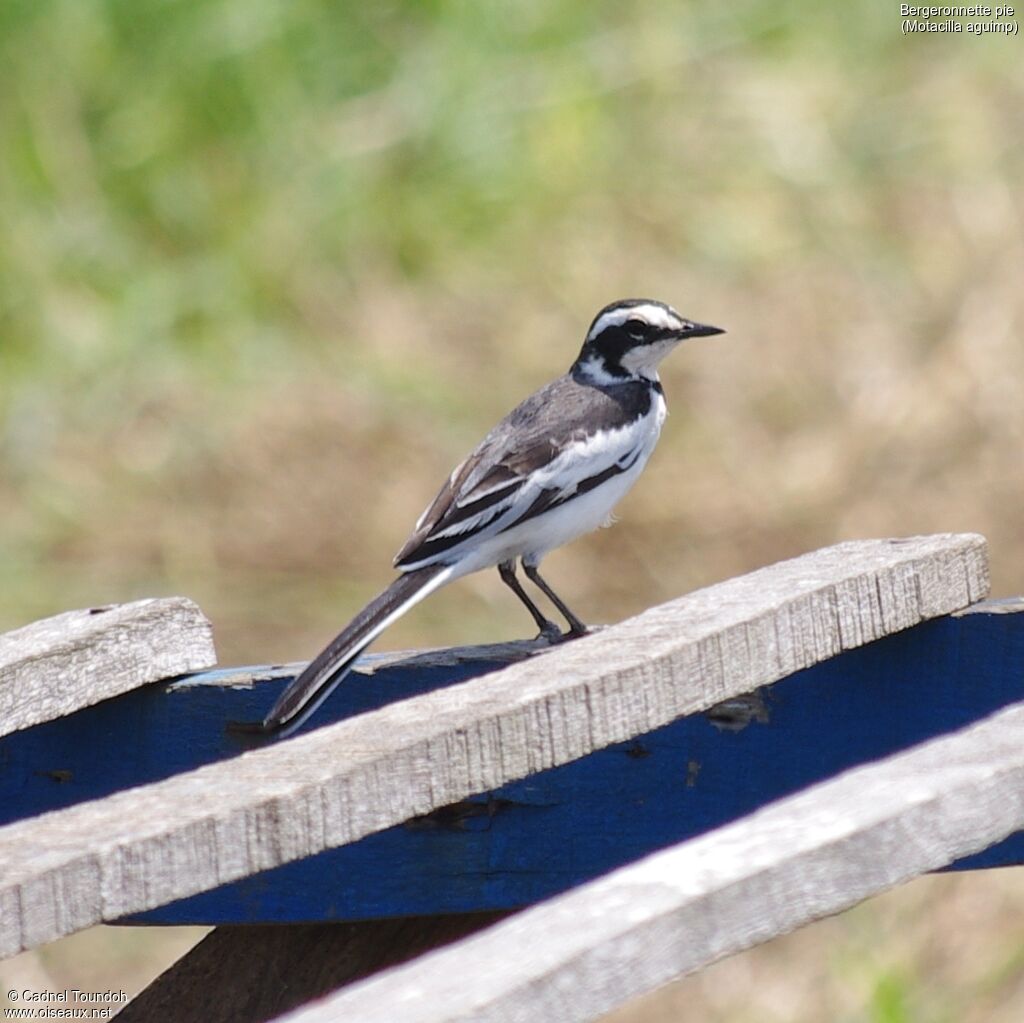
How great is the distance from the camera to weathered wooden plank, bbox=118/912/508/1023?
324 cm

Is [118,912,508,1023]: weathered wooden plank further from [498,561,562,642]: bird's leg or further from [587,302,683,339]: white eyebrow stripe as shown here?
[587,302,683,339]: white eyebrow stripe

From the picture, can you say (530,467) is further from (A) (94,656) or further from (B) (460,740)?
(B) (460,740)

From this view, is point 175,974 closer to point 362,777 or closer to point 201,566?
point 362,777

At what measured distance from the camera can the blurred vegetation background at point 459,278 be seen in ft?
26.4

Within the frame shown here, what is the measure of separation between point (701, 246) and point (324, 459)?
2285 mm

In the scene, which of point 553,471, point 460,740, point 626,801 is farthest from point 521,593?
point 460,740

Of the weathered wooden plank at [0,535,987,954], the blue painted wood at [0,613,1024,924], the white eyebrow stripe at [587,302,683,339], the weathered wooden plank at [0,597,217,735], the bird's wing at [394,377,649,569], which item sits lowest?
the blue painted wood at [0,613,1024,924]

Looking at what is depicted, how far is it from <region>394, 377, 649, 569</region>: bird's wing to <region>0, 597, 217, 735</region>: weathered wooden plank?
52.6 inches

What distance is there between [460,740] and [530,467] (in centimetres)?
263

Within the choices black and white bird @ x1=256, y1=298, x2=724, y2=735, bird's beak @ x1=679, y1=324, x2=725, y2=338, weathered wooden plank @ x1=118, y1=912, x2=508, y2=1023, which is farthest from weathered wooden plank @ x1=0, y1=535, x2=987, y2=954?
bird's beak @ x1=679, y1=324, x2=725, y2=338

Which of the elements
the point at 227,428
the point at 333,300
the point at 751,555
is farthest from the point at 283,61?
the point at 751,555

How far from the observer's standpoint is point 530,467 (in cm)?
502

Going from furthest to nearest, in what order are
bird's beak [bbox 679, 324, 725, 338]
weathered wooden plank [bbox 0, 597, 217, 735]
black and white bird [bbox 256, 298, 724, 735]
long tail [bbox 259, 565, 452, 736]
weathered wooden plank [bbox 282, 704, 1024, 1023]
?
1. bird's beak [bbox 679, 324, 725, 338]
2. black and white bird [bbox 256, 298, 724, 735]
3. long tail [bbox 259, 565, 452, 736]
4. weathered wooden plank [bbox 0, 597, 217, 735]
5. weathered wooden plank [bbox 282, 704, 1024, 1023]

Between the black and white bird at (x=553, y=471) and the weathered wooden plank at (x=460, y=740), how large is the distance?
1.35 m
